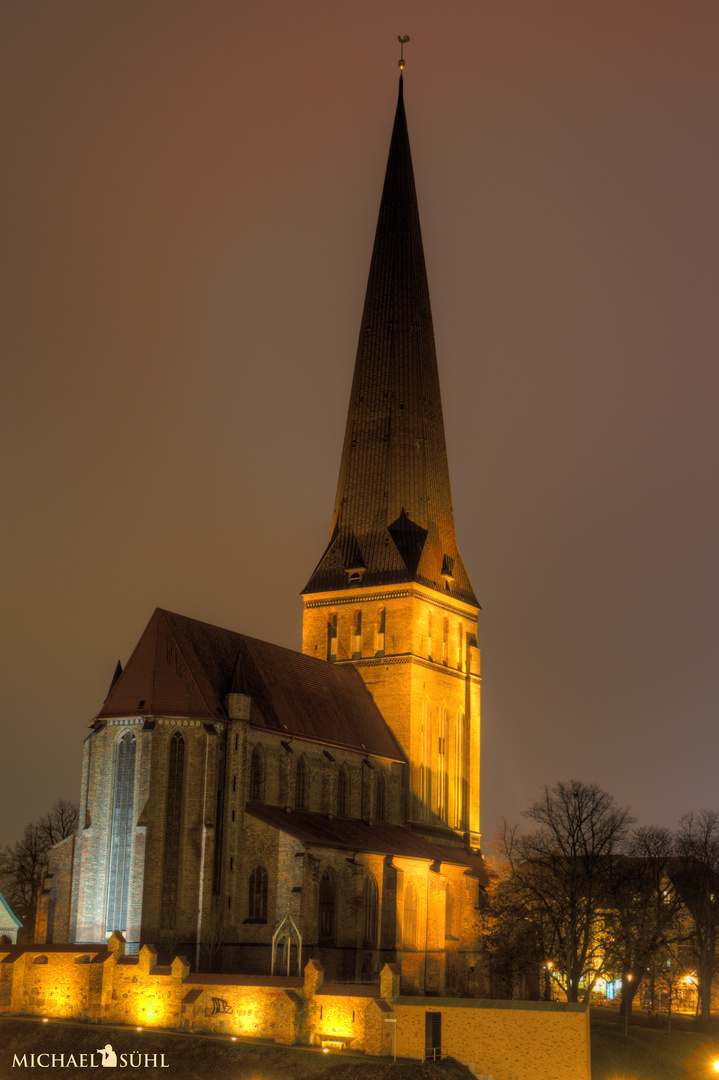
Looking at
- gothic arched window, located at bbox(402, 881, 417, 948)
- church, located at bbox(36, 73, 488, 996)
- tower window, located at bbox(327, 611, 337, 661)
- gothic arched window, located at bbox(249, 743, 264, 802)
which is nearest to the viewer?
church, located at bbox(36, 73, 488, 996)

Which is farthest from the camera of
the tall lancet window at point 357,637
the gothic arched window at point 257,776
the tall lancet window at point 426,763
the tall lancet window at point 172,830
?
the tall lancet window at point 357,637

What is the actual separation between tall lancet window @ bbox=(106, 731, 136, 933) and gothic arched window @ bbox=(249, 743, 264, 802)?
6.09 m

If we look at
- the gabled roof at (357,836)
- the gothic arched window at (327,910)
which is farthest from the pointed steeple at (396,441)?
the gothic arched window at (327,910)

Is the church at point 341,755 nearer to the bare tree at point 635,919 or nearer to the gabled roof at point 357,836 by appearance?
the gabled roof at point 357,836

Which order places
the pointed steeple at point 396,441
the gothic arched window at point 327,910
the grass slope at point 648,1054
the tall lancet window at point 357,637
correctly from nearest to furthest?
1. the grass slope at point 648,1054
2. the gothic arched window at point 327,910
3. the tall lancet window at point 357,637
4. the pointed steeple at point 396,441

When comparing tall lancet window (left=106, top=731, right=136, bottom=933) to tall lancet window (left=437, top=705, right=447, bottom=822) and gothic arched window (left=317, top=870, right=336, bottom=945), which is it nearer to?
gothic arched window (left=317, top=870, right=336, bottom=945)

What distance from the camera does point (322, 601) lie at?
77.6m

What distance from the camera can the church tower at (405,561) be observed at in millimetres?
75188

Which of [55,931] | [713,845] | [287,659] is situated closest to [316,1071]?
[55,931]

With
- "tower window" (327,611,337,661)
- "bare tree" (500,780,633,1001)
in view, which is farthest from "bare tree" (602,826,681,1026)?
"tower window" (327,611,337,661)

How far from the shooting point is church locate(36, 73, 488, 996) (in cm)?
5584

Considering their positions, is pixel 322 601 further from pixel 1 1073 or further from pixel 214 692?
pixel 1 1073

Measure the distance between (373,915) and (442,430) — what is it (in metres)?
31.3

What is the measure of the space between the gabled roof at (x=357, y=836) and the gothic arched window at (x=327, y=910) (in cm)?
153
